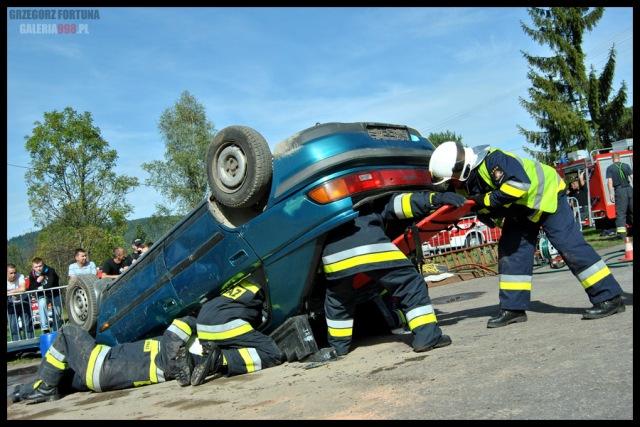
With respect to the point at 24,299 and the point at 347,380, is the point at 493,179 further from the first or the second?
the point at 24,299

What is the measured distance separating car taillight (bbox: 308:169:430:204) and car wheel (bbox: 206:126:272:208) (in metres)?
0.38

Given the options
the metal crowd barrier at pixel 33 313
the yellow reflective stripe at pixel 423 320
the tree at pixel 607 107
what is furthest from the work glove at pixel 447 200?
the tree at pixel 607 107

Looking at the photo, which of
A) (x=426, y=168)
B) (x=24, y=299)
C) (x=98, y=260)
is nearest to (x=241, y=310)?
(x=426, y=168)

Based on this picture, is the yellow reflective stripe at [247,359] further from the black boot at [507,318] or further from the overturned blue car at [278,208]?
the black boot at [507,318]

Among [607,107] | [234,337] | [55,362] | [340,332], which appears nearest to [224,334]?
[234,337]

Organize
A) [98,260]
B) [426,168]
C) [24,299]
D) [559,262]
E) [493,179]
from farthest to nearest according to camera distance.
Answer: [98,260]
[24,299]
[559,262]
[426,168]
[493,179]

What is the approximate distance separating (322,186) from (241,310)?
45.4 inches

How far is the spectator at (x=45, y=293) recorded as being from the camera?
9.70 m

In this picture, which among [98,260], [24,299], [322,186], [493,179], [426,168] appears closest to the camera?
[322,186]

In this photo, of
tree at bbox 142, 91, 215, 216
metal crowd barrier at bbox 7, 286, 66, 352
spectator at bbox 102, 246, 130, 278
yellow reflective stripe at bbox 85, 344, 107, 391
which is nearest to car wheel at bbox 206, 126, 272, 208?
yellow reflective stripe at bbox 85, 344, 107, 391

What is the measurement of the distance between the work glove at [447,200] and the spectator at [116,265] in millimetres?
7285

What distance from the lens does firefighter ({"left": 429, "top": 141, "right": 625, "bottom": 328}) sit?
415 centimetres

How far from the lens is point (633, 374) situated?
2.69 meters

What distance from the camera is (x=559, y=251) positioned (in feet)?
14.4
